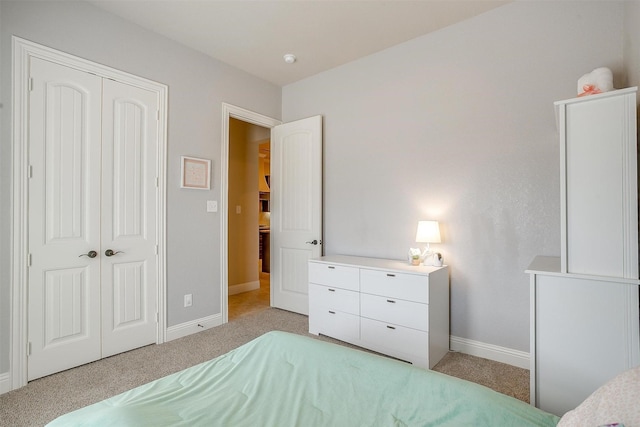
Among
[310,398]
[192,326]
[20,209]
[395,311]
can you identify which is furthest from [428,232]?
[20,209]

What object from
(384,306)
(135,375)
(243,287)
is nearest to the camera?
(135,375)

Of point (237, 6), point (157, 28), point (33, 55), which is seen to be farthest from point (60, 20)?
point (237, 6)

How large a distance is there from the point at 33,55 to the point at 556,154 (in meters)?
3.77

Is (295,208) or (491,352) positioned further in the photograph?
(295,208)

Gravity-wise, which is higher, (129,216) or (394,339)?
(129,216)

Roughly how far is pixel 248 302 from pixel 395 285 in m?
2.43

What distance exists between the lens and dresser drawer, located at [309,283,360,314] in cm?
287

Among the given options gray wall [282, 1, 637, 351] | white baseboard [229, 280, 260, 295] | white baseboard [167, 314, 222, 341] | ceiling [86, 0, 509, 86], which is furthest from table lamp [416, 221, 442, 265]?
white baseboard [229, 280, 260, 295]

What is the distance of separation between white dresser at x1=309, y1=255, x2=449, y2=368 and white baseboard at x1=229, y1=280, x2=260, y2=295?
2.01m

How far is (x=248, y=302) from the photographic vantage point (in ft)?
14.3

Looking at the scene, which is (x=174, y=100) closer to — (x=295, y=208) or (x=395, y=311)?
(x=295, y=208)

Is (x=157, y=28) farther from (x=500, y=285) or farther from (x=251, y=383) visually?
(x=500, y=285)

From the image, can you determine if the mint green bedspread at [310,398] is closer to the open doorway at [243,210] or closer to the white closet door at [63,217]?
the white closet door at [63,217]

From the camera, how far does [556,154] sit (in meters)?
2.37
